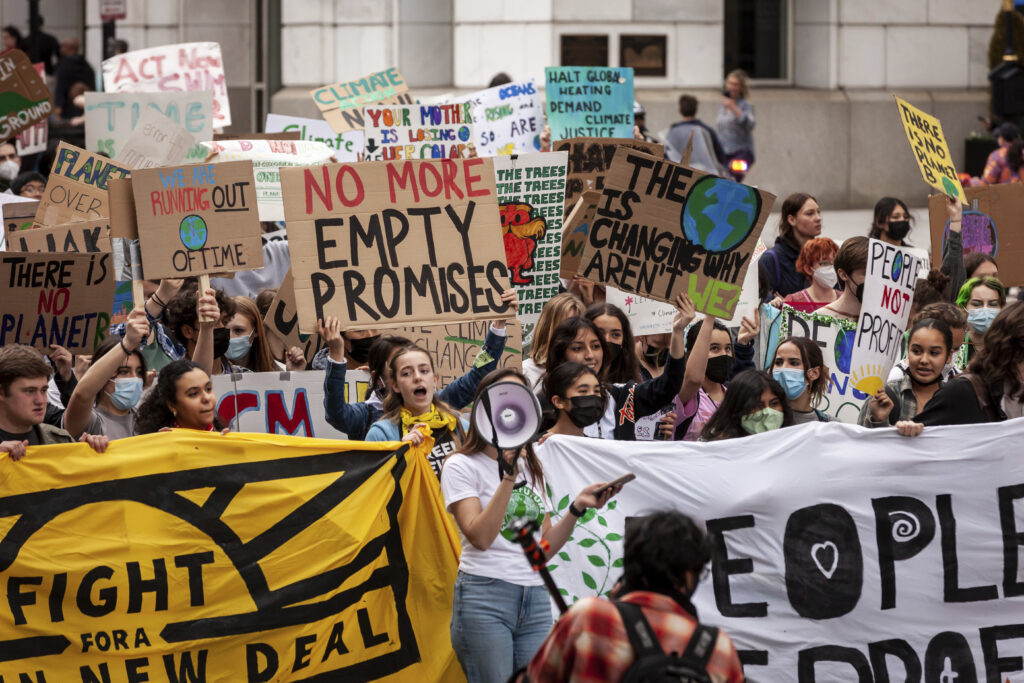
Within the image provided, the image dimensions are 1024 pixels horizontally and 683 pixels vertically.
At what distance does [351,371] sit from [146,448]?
1800mm

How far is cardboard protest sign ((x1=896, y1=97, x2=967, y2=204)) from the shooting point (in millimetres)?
8883

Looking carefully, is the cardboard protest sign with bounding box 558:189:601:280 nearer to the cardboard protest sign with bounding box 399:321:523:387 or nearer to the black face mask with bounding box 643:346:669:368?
the black face mask with bounding box 643:346:669:368

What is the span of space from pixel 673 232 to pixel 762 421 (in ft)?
4.70

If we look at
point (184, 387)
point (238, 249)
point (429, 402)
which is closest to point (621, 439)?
point (429, 402)

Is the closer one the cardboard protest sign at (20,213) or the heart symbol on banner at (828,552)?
the heart symbol on banner at (828,552)

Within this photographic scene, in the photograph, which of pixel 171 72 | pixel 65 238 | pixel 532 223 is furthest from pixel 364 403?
pixel 171 72

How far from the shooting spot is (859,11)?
19953 mm

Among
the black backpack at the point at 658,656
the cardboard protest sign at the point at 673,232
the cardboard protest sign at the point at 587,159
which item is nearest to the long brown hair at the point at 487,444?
the black backpack at the point at 658,656

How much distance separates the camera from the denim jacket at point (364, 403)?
20.6 ft

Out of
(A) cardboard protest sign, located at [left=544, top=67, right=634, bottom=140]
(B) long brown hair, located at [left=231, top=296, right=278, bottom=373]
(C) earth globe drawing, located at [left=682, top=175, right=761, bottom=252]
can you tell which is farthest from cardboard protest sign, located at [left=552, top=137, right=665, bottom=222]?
(B) long brown hair, located at [left=231, top=296, right=278, bottom=373]

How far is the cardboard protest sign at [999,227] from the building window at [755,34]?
A: 11.7 m

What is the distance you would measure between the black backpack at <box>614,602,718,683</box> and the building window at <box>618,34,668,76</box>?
53.8 feet

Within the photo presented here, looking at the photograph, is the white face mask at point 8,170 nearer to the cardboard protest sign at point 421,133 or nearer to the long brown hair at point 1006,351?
the cardboard protest sign at point 421,133

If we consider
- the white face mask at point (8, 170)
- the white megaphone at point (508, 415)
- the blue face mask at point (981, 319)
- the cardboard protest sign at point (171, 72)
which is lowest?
the white megaphone at point (508, 415)
